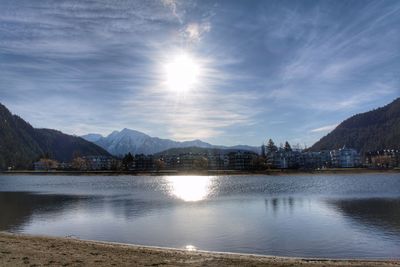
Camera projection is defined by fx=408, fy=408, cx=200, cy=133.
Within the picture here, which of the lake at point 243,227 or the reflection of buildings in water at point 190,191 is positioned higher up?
the reflection of buildings in water at point 190,191

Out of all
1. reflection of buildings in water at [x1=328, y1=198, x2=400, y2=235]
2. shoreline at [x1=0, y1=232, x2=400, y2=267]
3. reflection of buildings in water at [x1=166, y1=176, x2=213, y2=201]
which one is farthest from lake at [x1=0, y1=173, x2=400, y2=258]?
reflection of buildings in water at [x1=166, y1=176, x2=213, y2=201]

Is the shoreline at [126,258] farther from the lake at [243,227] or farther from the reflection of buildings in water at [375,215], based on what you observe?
the reflection of buildings in water at [375,215]

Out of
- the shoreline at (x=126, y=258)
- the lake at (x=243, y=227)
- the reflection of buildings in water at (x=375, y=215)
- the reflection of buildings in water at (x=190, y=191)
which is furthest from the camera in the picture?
the reflection of buildings in water at (x=190, y=191)

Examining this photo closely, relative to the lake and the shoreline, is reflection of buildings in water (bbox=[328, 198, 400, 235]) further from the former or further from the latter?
the shoreline

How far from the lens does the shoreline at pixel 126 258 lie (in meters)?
21.0

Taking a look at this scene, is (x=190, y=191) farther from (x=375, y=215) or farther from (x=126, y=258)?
(x=126, y=258)

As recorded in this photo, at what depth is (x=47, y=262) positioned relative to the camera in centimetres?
2050

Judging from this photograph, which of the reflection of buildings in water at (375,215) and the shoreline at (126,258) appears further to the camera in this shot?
the reflection of buildings in water at (375,215)

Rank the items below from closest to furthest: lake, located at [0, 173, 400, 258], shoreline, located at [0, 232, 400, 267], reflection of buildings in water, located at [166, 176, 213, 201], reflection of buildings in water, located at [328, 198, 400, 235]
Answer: shoreline, located at [0, 232, 400, 267] → lake, located at [0, 173, 400, 258] → reflection of buildings in water, located at [328, 198, 400, 235] → reflection of buildings in water, located at [166, 176, 213, 201]

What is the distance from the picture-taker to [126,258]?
2262 cm

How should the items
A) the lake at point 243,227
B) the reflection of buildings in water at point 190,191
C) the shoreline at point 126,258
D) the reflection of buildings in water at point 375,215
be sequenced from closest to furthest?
the shoreline at point 126,258
the lake at point 243,227
the reflection of buildings in water at point 375,215
the reflection of buildings in water at point 190,191

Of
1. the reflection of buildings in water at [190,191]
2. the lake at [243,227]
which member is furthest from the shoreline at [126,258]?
the reflection of buildings in water at [190,191]

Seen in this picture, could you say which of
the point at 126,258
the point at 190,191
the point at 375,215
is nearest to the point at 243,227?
the point at 375,215

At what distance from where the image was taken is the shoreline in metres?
21.0
